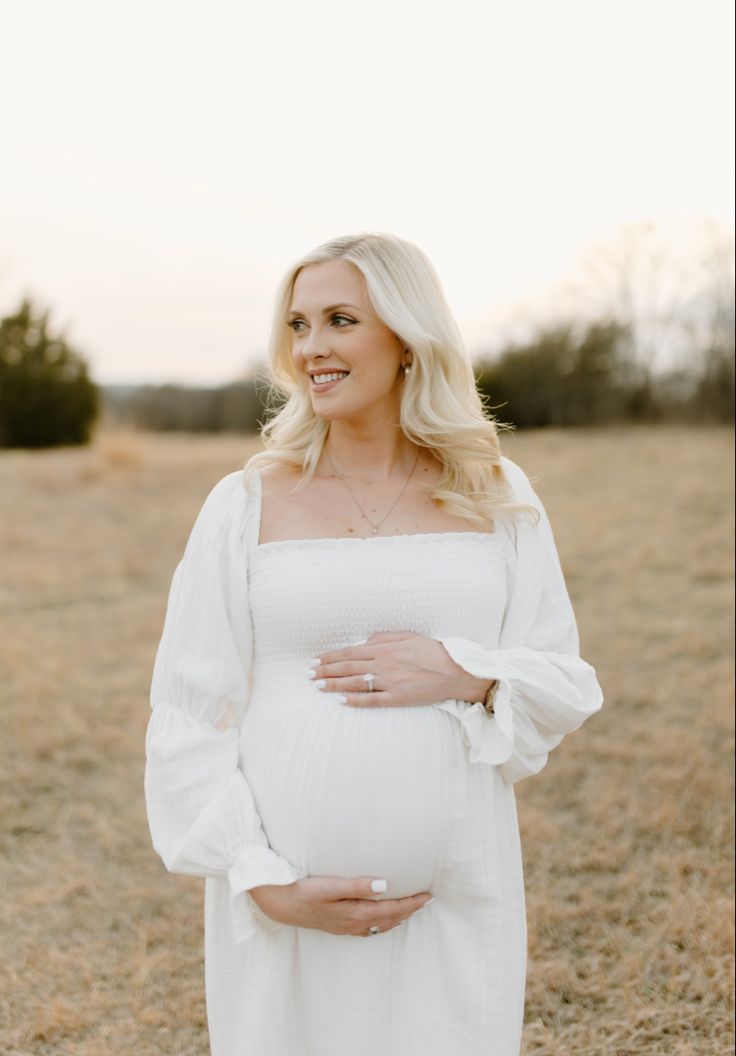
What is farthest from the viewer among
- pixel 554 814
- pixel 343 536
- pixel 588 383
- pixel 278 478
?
pixel 588 383

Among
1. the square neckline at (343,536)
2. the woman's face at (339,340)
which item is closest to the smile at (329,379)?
the woman's face at (339,340)

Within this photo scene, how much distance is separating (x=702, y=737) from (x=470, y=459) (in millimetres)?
3610

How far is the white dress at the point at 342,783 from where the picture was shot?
6.25 feet

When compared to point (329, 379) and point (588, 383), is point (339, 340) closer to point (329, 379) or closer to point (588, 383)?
point (329, 379)

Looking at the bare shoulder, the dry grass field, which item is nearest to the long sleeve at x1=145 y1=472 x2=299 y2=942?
the bare shoulder

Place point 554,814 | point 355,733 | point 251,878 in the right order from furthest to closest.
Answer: point 554,814 < point 355,733 < point 251,878

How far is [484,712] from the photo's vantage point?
200cm

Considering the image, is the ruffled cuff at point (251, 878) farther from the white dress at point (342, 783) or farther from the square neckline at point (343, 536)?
the square neckline at point (343, 536)

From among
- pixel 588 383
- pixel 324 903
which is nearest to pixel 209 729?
pixel 324 903

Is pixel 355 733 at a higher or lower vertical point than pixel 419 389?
lower

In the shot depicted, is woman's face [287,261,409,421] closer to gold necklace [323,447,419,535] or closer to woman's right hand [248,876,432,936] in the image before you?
gold necklace [323,447,419,535]

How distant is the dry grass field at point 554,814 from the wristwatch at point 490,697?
1640 mm

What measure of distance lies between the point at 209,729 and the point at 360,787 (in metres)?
0.31

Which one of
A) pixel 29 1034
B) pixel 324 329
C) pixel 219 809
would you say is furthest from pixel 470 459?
pixel 29 1034
